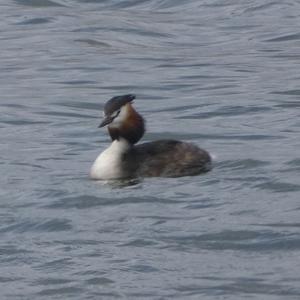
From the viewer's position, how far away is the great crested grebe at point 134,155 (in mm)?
12070

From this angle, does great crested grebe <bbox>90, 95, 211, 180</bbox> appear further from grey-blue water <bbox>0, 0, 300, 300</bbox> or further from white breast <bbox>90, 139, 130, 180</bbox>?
grey-blue water <bbox>0, 0, 300, 300</bbox>

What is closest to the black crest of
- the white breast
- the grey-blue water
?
the white breast

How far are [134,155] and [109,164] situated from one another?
247 mm

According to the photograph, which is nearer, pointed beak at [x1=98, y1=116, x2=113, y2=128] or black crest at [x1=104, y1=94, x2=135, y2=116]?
pointed beak at [x1=98, y1=116, x2=113, y2=128]

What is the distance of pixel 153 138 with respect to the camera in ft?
45.9

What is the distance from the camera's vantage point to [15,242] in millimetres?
10164

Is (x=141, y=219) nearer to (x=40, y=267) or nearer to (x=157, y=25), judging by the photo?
(x=40, y=267)

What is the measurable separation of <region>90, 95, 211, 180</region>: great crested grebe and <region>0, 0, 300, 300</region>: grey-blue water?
0.16 m

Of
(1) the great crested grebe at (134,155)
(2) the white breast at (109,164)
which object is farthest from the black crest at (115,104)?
(2) the white breast at (109,164)

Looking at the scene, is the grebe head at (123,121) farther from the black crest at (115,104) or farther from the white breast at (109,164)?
the white breast at (109,164)

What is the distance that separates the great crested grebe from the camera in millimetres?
12070

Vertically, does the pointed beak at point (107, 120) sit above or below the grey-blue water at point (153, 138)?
above

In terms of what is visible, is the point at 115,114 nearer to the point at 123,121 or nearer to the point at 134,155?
the point at 123,121

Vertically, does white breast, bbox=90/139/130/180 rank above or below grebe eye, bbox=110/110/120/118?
below
